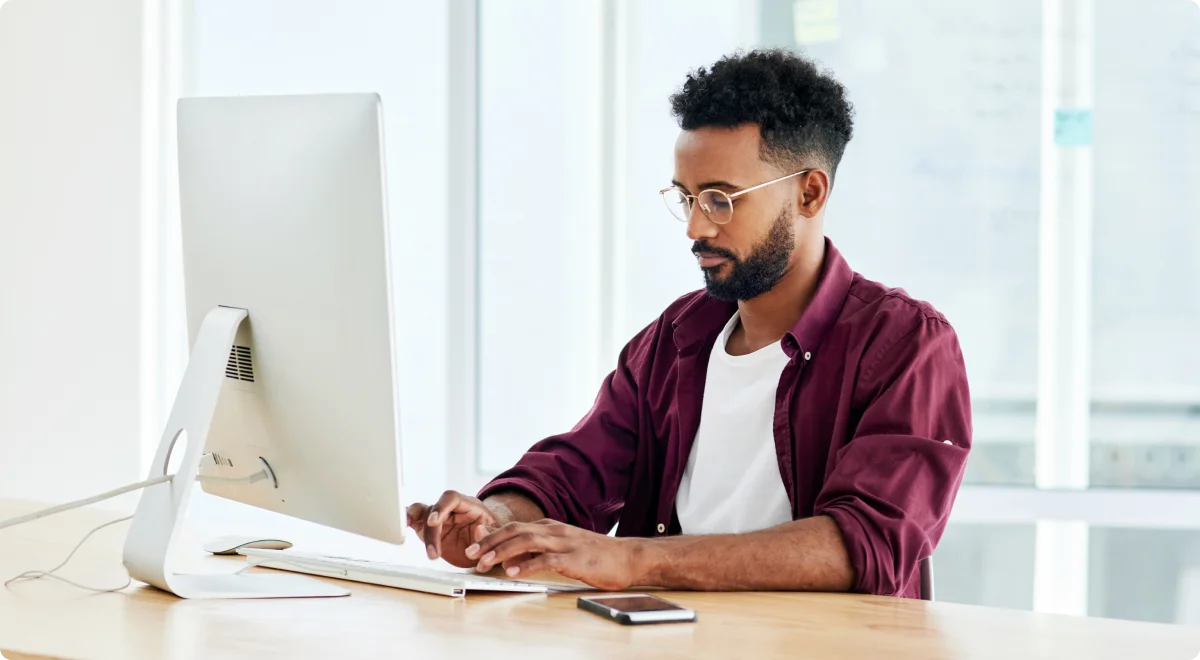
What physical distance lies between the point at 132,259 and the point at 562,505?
7.42ft

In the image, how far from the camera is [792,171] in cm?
193

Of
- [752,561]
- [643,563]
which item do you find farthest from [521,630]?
[752,561]

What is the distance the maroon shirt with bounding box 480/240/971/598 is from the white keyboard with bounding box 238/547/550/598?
1.27 feet

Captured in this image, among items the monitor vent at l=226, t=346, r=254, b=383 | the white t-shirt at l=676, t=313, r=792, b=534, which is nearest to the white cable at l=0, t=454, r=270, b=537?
the monitor vent at l=226, t=346, r=254, b=383

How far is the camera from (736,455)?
1888 millimetres

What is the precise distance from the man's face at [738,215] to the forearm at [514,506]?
47 centimetres

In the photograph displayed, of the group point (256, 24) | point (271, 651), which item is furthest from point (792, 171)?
point (256, 24)

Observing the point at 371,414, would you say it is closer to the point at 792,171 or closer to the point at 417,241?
the point at 792,171

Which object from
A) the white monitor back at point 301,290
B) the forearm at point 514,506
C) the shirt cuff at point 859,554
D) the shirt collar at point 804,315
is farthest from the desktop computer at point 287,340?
the shirt collar at point 804,315

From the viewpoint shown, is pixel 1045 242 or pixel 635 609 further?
pixel 1045 242

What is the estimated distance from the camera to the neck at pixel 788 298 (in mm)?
1939

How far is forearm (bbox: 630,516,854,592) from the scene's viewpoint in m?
1.47

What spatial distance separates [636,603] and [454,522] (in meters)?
0.46

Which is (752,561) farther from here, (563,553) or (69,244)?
(69,244)
